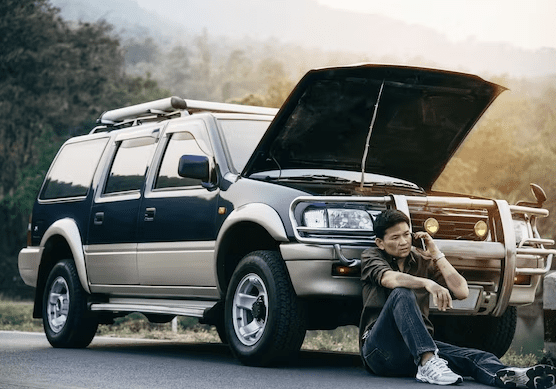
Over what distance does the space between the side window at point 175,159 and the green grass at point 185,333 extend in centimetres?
330

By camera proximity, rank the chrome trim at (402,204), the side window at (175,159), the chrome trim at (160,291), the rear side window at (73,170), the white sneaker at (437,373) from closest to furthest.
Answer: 1. the white sneaker at (437,373)
2. the chrome trim at (402,204)
3. the chrome trim at (160,291)
4. the side window at (175,159)
5. the rear side window at (73,170)

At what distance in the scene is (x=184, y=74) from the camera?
14700 centimetres

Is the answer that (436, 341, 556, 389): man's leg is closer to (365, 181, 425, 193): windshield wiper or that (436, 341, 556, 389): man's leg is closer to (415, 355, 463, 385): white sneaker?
(415, 355, 463, 385): white sneaker

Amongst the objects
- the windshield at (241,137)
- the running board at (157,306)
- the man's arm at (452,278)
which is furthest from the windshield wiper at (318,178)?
the man's arm at (452,278)

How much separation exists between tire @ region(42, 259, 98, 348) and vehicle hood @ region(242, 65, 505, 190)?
2843 mm

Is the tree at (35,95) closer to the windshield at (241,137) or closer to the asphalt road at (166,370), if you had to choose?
the asphalt road at (166,370)

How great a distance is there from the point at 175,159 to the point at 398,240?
9.41 ft

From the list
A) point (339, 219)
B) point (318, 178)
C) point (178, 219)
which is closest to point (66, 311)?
point (178, 219)

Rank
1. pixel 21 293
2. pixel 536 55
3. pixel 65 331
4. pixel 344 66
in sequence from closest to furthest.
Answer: pixel 344 66 < pixel 65 331 < pixel 21 293 < pixel 536 55

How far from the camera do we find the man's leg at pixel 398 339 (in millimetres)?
6453

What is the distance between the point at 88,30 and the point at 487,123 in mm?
18968

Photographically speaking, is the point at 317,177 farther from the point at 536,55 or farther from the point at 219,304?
the point at 536,55

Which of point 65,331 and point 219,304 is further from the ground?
point 219,304

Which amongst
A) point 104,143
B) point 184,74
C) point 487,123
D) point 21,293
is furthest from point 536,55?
point 104,143
